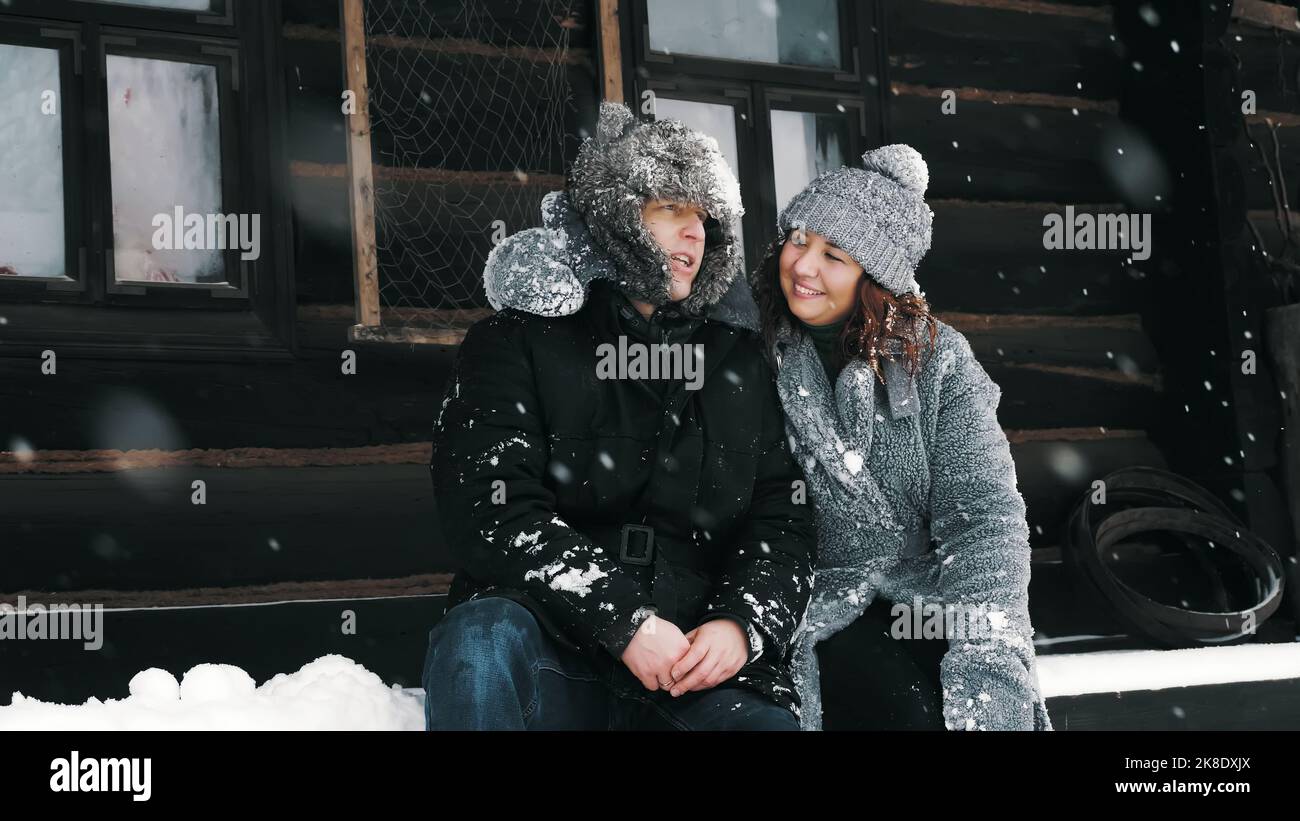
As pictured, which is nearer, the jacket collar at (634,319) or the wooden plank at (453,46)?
the jacket collar at (634,319)

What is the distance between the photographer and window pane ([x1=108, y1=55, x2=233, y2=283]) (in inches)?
161

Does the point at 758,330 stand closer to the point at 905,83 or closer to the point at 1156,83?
the point at 905,83

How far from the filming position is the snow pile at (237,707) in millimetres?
2865

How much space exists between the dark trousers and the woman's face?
2.51ft

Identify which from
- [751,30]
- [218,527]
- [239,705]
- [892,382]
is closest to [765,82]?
[751,30]

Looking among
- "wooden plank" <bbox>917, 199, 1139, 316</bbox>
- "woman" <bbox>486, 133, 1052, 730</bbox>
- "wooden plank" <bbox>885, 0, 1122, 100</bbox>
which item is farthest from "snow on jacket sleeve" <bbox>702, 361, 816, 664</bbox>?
"wooden plank" <bbox>885, 0, 1122, 100</bbox>

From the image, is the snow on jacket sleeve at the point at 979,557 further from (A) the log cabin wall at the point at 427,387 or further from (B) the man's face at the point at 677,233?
(A) the log cabin wall at the point at 427,387

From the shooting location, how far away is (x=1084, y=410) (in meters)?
5.66

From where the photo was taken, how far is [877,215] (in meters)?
3.17

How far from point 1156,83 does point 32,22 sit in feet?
14.8

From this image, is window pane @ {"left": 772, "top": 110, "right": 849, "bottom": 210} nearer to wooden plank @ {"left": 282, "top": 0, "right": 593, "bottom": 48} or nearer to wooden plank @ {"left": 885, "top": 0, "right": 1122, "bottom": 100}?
wooden plank @ {"left": 885, "top": 0, "right": 1122, "bottom": 100}

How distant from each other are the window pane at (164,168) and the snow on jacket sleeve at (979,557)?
2.43 m

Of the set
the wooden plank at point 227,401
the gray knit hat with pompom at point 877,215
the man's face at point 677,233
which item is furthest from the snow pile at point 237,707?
the gray knit hat with pompom at point 877,215

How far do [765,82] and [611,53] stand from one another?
73 cm
